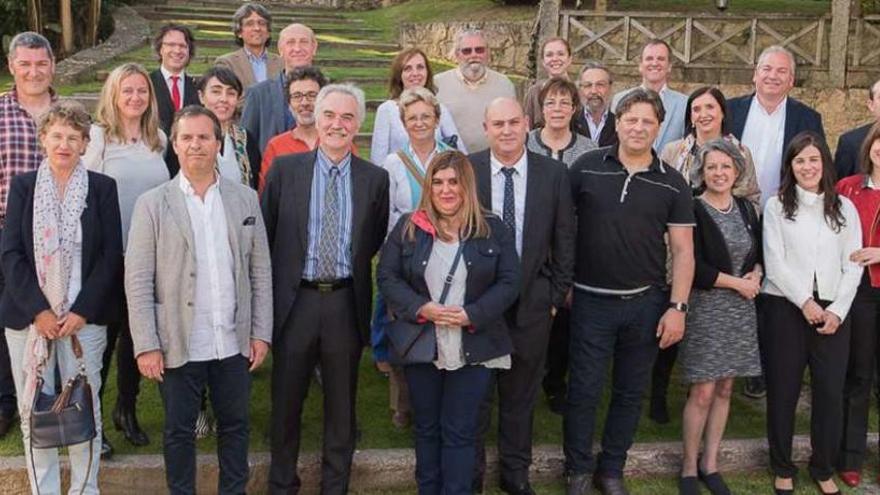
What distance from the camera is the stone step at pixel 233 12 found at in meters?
18.2

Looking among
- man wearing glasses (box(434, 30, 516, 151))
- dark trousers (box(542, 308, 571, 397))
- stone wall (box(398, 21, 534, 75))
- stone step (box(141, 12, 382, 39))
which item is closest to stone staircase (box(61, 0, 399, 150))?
stone step (box(141, 12, 382, 39))

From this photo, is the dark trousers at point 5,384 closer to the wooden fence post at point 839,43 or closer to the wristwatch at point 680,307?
the wristwatch at point 680,307

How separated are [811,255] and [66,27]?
1359 centimetres

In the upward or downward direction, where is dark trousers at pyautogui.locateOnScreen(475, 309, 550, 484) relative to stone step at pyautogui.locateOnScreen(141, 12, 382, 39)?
downward

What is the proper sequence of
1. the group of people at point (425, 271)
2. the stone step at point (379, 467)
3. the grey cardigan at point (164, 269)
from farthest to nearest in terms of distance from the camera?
the stone step at point (379, 467)
the group of people at point (425, 271)
the grey cardigan at point (164, 269)

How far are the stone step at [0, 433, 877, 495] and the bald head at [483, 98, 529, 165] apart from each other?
65.3 inches

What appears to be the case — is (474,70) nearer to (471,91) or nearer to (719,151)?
(471,91)

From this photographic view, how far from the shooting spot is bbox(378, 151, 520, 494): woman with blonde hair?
3945 millimetres

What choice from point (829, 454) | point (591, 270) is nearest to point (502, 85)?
point (591, 270)

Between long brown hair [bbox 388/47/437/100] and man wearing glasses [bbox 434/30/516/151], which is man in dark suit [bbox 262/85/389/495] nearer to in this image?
long brown hair [bbox 388/47/437/100]

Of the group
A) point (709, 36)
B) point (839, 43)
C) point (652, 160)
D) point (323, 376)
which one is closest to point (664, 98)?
point (652, 160)

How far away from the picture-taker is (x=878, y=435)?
5.14 metres

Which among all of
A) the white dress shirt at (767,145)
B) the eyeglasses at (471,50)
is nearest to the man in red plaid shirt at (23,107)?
the eyeglasses at (471,50)

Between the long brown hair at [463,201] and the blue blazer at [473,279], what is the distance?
0.04 m
